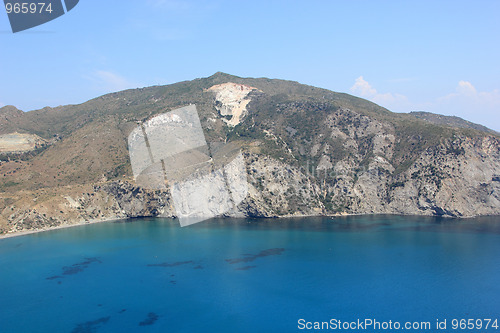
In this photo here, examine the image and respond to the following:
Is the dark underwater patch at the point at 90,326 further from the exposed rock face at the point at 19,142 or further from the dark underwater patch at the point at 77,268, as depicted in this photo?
the exposed rock face at the point at 19,142

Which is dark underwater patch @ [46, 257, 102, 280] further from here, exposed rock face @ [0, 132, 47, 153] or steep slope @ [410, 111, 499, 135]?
steep slope @ [410, 111, 499, 135]

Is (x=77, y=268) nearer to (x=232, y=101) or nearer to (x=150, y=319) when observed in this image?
(x=150, y=319)

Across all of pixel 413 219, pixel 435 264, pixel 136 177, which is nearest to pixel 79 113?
pixel 136 177

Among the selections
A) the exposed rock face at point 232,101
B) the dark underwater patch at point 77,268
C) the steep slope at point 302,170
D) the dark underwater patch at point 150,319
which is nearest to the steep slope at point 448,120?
the steep slope at point 302,170

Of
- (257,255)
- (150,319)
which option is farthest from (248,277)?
(150,319)

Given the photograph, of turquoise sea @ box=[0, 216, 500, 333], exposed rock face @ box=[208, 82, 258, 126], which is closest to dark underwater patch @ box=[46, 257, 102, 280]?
turquoise sea @ box=[0, 216, 500, 333]

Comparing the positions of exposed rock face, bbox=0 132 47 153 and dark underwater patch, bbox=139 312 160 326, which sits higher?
exposed rock face, bbox=0 132 47 153

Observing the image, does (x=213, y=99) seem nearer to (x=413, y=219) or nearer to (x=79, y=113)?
(x=79, y=113)
